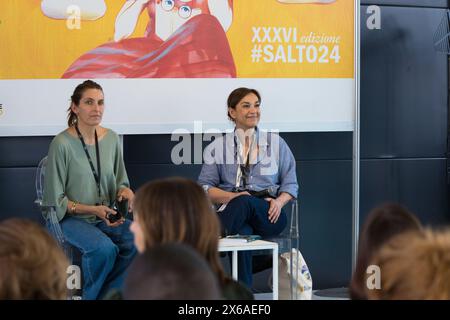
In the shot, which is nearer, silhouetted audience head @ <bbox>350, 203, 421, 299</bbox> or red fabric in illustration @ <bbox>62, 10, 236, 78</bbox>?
silhouetted audience head @ <bbox>350, 203, 421, 299</bbox>

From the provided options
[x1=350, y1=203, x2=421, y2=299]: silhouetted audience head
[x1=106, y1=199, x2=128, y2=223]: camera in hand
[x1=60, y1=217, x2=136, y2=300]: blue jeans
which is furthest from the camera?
[x1=106, y1=199, x2=128, y2=223]: camera in hand

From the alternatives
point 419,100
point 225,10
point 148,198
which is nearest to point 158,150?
point 225,10

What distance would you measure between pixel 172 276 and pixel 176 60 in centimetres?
354

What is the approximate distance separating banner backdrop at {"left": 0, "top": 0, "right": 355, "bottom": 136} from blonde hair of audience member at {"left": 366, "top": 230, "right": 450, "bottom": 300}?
3.36 metres

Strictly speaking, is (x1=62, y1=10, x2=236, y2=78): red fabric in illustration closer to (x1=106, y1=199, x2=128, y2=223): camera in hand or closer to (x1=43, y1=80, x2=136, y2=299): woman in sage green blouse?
(x1=43, y1=80, x2=136, y2=299): woman in sage green blouse

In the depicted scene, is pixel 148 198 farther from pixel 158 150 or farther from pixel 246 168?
pixel 158 150

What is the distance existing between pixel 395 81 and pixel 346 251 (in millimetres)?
1246

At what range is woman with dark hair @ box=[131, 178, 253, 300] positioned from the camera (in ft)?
6.83

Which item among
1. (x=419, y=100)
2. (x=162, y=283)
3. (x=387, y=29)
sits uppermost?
(x=387, y=29)

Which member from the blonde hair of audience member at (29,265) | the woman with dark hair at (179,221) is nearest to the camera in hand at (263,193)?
the woman with dark hair at (179,221)

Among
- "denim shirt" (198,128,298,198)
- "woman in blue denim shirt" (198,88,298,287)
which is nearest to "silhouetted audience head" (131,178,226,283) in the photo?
"woman in blue denim shirt" (198,88,298,287)

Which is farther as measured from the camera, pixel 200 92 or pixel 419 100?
pixel 419 100

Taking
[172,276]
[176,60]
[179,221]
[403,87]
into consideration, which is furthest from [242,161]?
[172,276]

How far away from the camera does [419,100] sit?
5.71 meters
